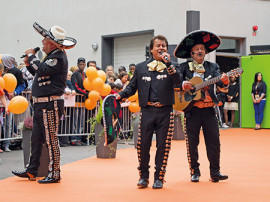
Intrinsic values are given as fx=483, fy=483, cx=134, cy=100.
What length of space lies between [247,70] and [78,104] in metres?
7.56

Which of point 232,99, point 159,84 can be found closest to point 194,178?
point 159,84

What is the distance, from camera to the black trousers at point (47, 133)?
21.5 feet

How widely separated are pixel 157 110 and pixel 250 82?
11860 millimetres

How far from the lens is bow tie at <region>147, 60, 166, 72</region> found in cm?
616

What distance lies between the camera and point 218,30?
1788 centimetres

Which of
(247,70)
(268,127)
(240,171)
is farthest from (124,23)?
(240,171)

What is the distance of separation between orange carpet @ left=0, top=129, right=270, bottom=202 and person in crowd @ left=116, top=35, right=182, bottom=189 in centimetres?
32

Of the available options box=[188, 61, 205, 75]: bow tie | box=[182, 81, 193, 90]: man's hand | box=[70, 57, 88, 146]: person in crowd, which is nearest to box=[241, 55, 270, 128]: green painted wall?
box=[70, 57, 88, 146]: person in crowd

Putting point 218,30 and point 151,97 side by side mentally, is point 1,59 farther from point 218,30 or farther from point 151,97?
point 218,30

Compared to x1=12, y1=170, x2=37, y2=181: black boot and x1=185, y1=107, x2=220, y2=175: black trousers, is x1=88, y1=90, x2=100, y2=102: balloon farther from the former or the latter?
x1=185, y1=107, x2=220, y2=175: black trousers

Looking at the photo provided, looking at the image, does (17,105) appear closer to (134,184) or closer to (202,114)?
(134,184)

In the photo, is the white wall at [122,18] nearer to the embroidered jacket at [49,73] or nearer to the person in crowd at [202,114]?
the person in crowd at [202,114]

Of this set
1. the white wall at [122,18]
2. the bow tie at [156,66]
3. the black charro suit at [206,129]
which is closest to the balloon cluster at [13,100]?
the bow tie at [156,66]

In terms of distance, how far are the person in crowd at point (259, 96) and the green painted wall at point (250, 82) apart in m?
0.22
